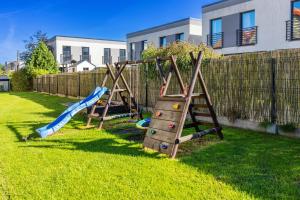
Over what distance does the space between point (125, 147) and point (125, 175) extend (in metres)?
1.80

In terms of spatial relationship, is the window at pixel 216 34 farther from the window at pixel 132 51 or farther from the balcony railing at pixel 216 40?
the window at pixel 132 51

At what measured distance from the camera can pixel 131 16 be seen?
34.6 meters

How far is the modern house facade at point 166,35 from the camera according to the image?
89.6ft

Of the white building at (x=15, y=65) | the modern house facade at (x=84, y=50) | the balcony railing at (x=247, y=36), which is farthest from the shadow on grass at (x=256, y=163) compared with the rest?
the white building at (x=15, y=65)

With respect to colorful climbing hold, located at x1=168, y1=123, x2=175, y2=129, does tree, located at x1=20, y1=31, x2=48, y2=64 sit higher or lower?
higher

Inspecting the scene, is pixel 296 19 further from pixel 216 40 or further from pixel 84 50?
pixel 84 50

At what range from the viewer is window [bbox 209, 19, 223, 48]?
885 inches

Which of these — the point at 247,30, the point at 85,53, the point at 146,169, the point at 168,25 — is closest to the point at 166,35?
the point at 168,25

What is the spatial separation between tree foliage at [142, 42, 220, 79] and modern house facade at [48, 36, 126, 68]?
3027 cm

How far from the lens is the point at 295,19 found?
678 inches

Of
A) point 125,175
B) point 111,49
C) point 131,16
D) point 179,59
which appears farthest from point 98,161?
point 111,49

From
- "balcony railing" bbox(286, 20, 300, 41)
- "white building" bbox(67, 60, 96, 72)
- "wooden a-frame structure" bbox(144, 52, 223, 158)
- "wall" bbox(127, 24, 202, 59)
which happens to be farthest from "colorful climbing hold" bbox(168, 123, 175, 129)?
"white building" bbox(67, 60, 96, 72)

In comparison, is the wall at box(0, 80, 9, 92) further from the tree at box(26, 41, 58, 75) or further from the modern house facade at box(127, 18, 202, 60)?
the modern house facade at box(127, 18, 202, 60)

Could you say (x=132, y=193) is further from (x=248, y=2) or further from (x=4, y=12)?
(x=4, y=12)
